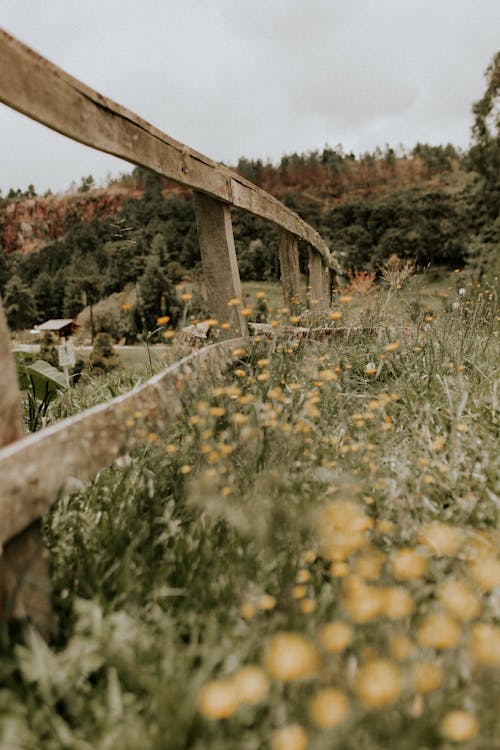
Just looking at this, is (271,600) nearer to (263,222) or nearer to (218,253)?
(218,253)

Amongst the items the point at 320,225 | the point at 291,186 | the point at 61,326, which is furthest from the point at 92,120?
the point at 291,186

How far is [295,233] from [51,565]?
151 inches

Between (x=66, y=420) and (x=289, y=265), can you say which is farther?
(x=289, y=265)

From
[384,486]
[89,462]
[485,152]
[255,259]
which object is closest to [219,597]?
[89,462]

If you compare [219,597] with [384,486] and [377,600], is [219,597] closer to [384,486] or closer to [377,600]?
[377,600]

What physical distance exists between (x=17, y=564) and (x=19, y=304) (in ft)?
129

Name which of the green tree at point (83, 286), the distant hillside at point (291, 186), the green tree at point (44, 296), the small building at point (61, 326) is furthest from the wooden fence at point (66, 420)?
the green tree at point (44, 296)

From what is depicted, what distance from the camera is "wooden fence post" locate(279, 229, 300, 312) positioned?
501cm

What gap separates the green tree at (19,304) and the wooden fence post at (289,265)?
3438 centimetres

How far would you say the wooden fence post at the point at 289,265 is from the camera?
501 centimetres

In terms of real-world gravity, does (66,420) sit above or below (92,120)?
below

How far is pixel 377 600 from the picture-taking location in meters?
0.95

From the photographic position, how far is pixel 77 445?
4.58 feet

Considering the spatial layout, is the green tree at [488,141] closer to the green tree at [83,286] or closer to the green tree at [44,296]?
the green tree at [83,286]
